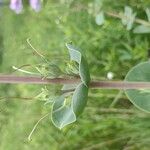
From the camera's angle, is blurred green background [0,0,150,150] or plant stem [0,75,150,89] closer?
plant stem [0,75,150,89]

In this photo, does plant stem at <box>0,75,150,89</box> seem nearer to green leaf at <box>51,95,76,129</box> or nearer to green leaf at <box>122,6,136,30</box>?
green leaf at <box>51,95,76,129</box>

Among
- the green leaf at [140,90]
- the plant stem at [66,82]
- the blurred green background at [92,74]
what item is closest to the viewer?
the plant stem at [66,82]

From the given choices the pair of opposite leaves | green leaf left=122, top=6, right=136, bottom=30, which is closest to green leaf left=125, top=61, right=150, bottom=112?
the pair of opposite leaves

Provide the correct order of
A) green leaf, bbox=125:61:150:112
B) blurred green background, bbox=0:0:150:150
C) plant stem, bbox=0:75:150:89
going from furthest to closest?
blurred green background, bbox=0:0:150:150 < green leaf, bbox=125:61:150:112 < plant stem, bbox=0:75:150:89

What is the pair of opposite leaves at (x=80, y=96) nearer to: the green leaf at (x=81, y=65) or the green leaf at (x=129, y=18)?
the green leaf at (x=81, y=65)

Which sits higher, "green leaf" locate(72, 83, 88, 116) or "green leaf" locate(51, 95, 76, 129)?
"green leaf" locate(72, 83, 88, 116)

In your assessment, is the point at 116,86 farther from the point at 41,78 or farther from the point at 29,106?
the point at 29,106

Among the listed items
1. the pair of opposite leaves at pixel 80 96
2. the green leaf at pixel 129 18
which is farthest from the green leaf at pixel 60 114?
the green leaf at pixel 129 18
